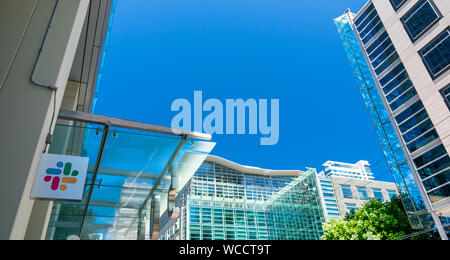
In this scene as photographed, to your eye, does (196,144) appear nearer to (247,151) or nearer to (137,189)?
(137,189)

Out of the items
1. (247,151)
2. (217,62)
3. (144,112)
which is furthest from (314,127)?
(144,112)

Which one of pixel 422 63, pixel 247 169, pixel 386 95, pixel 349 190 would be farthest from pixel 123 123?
pixel 349 190

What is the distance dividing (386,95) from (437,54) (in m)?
4.94

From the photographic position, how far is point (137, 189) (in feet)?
23.4

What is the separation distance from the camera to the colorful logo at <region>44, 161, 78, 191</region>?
3396 millimetres

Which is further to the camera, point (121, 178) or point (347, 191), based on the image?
point (347, 191)

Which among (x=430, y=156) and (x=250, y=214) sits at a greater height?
(x=250, y=214)

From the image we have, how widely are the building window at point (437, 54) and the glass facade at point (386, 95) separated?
204 centimetres

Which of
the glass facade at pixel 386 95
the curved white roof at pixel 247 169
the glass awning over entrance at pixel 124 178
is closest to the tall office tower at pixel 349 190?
the curved white roof at pixel 247 169

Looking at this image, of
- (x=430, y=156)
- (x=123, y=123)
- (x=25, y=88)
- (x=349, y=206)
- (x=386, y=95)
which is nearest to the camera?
(x=25, y=88)

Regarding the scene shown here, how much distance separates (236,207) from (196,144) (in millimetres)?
33909

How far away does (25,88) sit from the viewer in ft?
11.4

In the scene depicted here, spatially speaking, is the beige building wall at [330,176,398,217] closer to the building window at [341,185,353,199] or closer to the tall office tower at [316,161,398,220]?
the tall office tower at [316,161,398,220]

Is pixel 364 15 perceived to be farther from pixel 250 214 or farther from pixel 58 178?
pixel 58 178
